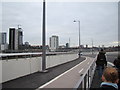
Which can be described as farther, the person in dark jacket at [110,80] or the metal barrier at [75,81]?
the metal barrier at [75,81]

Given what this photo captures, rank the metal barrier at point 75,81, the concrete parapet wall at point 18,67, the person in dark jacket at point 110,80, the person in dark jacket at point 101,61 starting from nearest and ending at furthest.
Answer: the person in dark jacket at point 110,80, the metal barrier at point 75,81, the person in dark jacket at point 101,61, the concrete parapet wall at point 18,67

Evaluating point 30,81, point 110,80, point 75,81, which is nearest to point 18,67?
point 30,81

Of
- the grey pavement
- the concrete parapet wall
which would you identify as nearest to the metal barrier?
the grey pavement

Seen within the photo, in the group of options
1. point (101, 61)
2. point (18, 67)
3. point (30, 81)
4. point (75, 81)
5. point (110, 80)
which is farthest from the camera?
point (18, 67)

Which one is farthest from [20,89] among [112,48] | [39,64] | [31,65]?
[112,48]

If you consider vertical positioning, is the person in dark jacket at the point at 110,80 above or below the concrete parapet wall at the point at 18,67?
above

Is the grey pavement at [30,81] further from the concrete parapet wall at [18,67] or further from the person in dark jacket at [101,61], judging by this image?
the person in dark jacket at [101,61]

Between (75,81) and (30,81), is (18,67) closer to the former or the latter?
(30,81)

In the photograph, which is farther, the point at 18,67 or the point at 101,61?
the point at 18,67

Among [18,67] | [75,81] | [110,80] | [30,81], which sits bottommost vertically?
[30,81]

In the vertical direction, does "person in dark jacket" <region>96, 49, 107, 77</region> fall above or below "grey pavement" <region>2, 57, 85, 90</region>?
above

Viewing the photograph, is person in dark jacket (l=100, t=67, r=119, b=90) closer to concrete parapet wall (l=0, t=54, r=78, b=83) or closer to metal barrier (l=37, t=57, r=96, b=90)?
metal barrier (l=37, t=57, r=96, b=90)

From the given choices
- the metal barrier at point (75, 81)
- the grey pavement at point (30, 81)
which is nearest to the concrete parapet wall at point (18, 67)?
the grey pavement at point (30, 81)

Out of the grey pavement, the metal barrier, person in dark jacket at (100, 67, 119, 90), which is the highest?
person in dark jacket at (100, 67, 119, 90)
